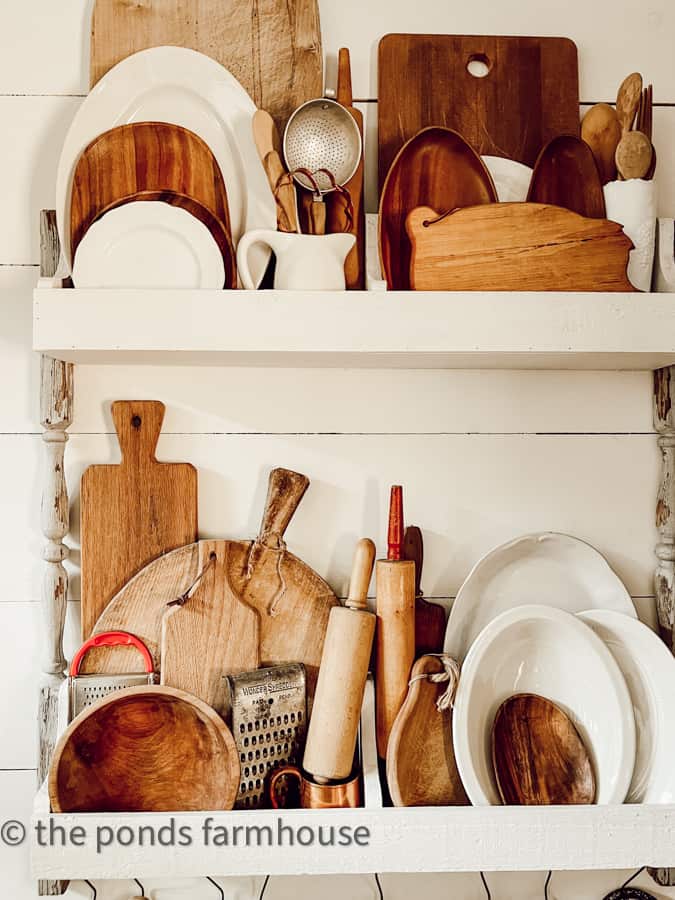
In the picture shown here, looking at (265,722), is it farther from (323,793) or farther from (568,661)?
(568,661)

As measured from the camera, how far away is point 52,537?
1.05m

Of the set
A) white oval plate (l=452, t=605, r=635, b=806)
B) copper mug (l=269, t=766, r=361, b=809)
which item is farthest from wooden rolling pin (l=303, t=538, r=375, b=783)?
white oval plate (l=452, t=605, r=635, b=806)

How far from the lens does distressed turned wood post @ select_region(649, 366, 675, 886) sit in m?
1.09

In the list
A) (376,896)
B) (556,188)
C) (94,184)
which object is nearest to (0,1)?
(94,184)

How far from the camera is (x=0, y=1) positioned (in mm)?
1088

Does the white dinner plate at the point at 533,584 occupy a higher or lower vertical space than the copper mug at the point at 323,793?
higher

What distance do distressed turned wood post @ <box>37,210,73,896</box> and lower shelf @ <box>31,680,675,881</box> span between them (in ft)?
0.51

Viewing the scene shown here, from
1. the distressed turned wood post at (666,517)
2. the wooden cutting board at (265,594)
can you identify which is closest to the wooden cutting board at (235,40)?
the wooden cutting board at (265,594)

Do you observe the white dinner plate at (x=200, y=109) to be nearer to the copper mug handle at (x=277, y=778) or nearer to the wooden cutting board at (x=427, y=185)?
the wooden cutting board at (x=427, y=185)

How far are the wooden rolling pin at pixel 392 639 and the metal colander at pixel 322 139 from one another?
459 mm

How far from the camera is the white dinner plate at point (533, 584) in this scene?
107cm

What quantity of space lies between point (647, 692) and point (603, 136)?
0.68 m

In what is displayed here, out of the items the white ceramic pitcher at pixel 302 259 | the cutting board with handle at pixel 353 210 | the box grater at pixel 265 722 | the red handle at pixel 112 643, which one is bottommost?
the box grater at pixel 265 722

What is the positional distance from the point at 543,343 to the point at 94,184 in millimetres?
550
